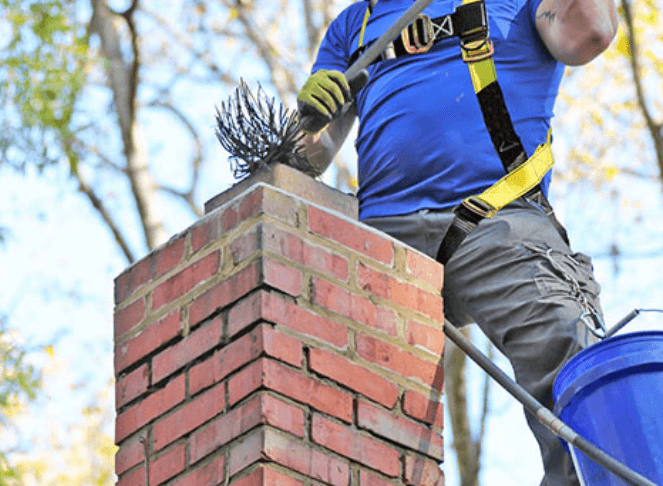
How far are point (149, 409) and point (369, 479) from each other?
2.03ft

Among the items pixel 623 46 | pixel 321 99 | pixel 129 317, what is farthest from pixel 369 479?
pixel 623 46

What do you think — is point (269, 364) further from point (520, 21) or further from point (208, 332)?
point (520, 21)

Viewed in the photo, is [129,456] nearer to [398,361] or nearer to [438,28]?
[398,361]

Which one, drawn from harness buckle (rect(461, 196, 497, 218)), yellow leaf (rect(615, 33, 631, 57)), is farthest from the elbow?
yellow leaf (rect(615, 33, 631, 57))

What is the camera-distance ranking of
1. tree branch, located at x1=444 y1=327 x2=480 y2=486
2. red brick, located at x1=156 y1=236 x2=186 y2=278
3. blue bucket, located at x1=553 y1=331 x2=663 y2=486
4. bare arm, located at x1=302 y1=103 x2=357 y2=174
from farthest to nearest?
tree branch, located at x1=444 y1=327 x2=480 y2=486, bare arm, located at x1=302 y1=103 x2=357 y2=174, red brick, located at x1=156 y1=236 x2=186 y2=278, blue bucket, located at x1=553 y1=331 x2=663 y2=486

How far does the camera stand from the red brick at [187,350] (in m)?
3.43

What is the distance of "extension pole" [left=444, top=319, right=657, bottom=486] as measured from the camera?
3.13 meters

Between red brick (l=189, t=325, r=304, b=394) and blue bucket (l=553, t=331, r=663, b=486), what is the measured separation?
26.8 inches

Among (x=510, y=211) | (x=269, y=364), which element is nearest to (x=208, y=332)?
(x=269, y=364)

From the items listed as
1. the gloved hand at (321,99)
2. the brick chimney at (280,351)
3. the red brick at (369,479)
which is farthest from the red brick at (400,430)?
the gloved hand at (321,99)

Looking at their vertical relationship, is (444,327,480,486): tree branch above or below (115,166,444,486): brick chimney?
above

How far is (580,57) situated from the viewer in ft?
13.3

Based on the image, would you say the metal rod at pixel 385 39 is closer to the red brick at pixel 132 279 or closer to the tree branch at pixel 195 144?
the red brick at pixel 132 279

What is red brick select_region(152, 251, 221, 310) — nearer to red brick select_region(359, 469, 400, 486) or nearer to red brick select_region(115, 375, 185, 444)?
red brick select_region(115, 375, 185, 444)
